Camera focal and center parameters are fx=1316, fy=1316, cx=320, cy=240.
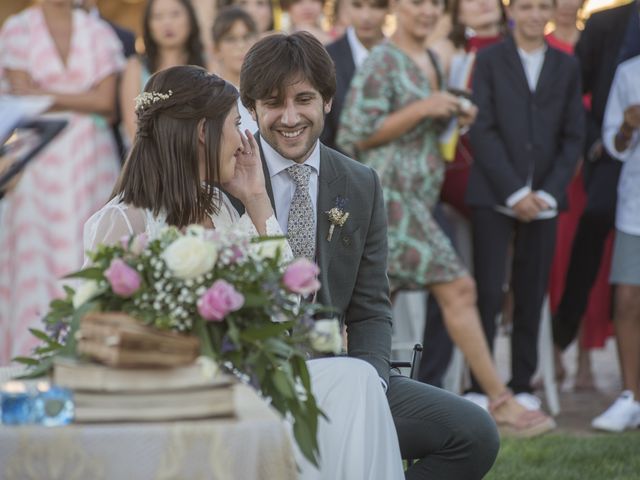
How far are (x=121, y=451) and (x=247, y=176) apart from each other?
155 centimetres

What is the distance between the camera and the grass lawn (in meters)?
5.62

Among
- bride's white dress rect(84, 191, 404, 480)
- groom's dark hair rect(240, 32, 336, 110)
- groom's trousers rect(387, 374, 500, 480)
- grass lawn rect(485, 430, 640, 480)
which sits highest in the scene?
groom's dark hair rect(240, 32, 336, 110)

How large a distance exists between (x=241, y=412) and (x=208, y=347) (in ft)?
0.53

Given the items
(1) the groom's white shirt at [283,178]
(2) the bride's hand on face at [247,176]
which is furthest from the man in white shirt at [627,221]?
(2) the bride's hand on face at [247,176]

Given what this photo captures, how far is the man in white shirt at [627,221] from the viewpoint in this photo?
7129 mm

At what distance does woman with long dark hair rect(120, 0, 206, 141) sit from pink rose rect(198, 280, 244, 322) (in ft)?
15.3

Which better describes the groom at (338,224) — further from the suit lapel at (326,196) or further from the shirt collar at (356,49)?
the shirt collar at (356,49)

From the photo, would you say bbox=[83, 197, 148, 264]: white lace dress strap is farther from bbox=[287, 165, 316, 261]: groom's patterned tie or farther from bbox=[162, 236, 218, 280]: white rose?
bbox=[162, 236, 218, 280]: white rose

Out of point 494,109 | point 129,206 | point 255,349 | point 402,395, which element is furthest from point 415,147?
point 255,349

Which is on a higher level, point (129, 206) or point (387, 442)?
point (129, 206)

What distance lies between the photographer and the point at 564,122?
7383 millimetres

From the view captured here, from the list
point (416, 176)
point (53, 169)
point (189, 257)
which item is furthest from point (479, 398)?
point (189, 257)

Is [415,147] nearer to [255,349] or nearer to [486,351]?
[486,351]

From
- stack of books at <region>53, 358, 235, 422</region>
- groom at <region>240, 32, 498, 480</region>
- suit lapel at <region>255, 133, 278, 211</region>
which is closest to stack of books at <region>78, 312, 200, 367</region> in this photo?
stack of books at <region>53, 358, 235, 422</region>
